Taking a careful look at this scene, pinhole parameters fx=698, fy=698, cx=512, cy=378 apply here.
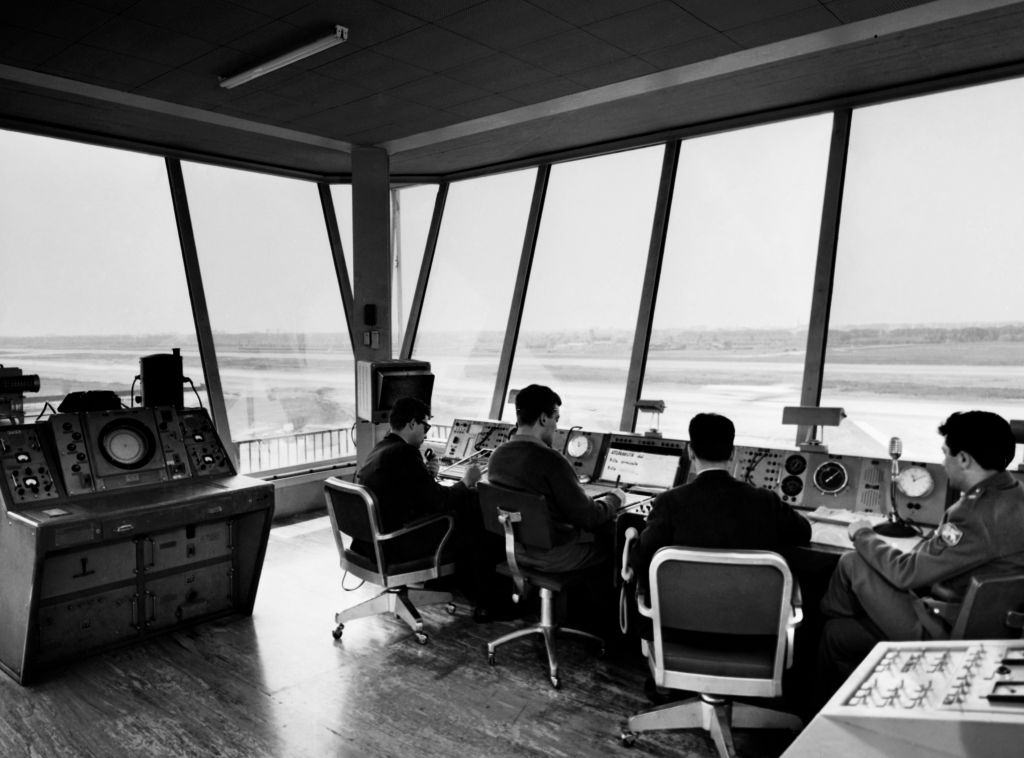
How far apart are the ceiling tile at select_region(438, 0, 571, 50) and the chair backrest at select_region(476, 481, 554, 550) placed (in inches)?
84.9

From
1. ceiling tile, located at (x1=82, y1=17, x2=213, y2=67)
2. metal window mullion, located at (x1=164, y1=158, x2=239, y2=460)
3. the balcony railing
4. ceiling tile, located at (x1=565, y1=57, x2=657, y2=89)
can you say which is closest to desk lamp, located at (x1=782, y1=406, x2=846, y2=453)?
ceiling tile, located at (x1=565, y1=57, x2=657, y2=89)

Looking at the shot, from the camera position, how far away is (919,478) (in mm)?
2994

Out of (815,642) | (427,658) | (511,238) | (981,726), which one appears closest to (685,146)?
(511,238)

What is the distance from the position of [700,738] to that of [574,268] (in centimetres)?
360

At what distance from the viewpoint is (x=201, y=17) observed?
328 centimetres

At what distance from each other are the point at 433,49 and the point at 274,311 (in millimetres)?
3183

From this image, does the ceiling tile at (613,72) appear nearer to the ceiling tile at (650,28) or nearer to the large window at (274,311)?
the ceiling tile at (650,28)

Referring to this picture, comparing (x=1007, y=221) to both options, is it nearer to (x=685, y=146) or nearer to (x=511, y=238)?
(x=685, y=146)

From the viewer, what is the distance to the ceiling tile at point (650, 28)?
3.24 m

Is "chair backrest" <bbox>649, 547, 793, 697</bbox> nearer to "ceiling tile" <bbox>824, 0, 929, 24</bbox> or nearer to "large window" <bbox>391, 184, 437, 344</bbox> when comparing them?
"ceiling tile" <bbox>824, 0, 929, 24</bbox>

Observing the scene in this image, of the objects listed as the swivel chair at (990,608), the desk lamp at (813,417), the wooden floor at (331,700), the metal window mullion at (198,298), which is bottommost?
the wooden floor at (331,700)

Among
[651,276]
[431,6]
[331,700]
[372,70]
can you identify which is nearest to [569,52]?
[431,6]

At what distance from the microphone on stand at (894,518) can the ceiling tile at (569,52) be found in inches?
94.3

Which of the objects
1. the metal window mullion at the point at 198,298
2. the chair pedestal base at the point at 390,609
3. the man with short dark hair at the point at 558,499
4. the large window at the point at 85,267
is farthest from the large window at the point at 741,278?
the large window at the point at 85,267
